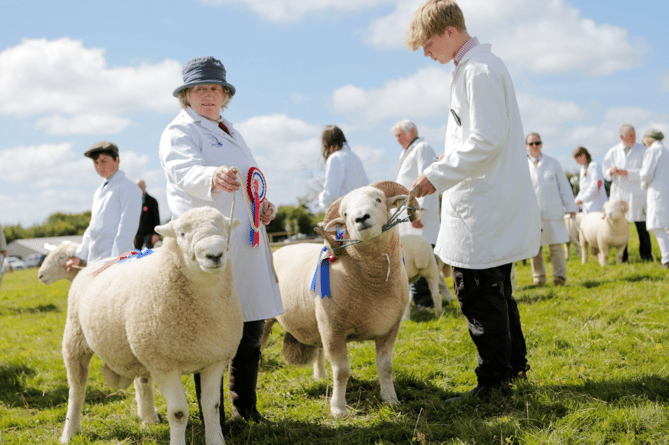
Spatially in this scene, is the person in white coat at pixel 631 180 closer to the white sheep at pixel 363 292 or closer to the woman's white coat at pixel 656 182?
the woman's white coat at pixel 656 182

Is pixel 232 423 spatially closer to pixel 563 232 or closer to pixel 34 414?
pixel 34 414

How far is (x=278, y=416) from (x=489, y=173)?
7.21 ft

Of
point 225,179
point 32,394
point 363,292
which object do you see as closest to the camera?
point 225,179

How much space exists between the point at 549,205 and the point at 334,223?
17.3 ft

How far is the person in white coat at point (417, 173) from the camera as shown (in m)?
6.73

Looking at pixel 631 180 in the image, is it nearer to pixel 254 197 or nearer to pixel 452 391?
pixel 452 391

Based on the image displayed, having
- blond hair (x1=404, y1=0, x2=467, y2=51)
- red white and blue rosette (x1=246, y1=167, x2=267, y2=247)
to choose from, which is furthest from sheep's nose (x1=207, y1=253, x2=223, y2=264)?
blond hair (x1=404, y1=0, x2=467, y2=51)

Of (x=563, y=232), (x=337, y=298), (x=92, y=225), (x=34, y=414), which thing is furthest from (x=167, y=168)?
(x=563, y=232)

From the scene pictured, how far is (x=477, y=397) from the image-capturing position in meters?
3.49

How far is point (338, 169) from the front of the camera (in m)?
6.33

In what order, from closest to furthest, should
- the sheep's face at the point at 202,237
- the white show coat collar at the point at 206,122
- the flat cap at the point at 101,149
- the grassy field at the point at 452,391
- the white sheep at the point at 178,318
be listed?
the sheep's face at the point at 202,237 → the white sheep at the point at 178,318 → the grassy field at the point at 452,391 → the white show coat collar at the point at 206,122 → the flat cap at the point at 101,149

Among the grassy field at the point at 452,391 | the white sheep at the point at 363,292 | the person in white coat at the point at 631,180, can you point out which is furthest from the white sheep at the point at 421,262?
the person in white coat at the point at 631,180

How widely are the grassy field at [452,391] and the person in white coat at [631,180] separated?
264 centimetres

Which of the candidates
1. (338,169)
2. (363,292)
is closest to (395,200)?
(363,292)
